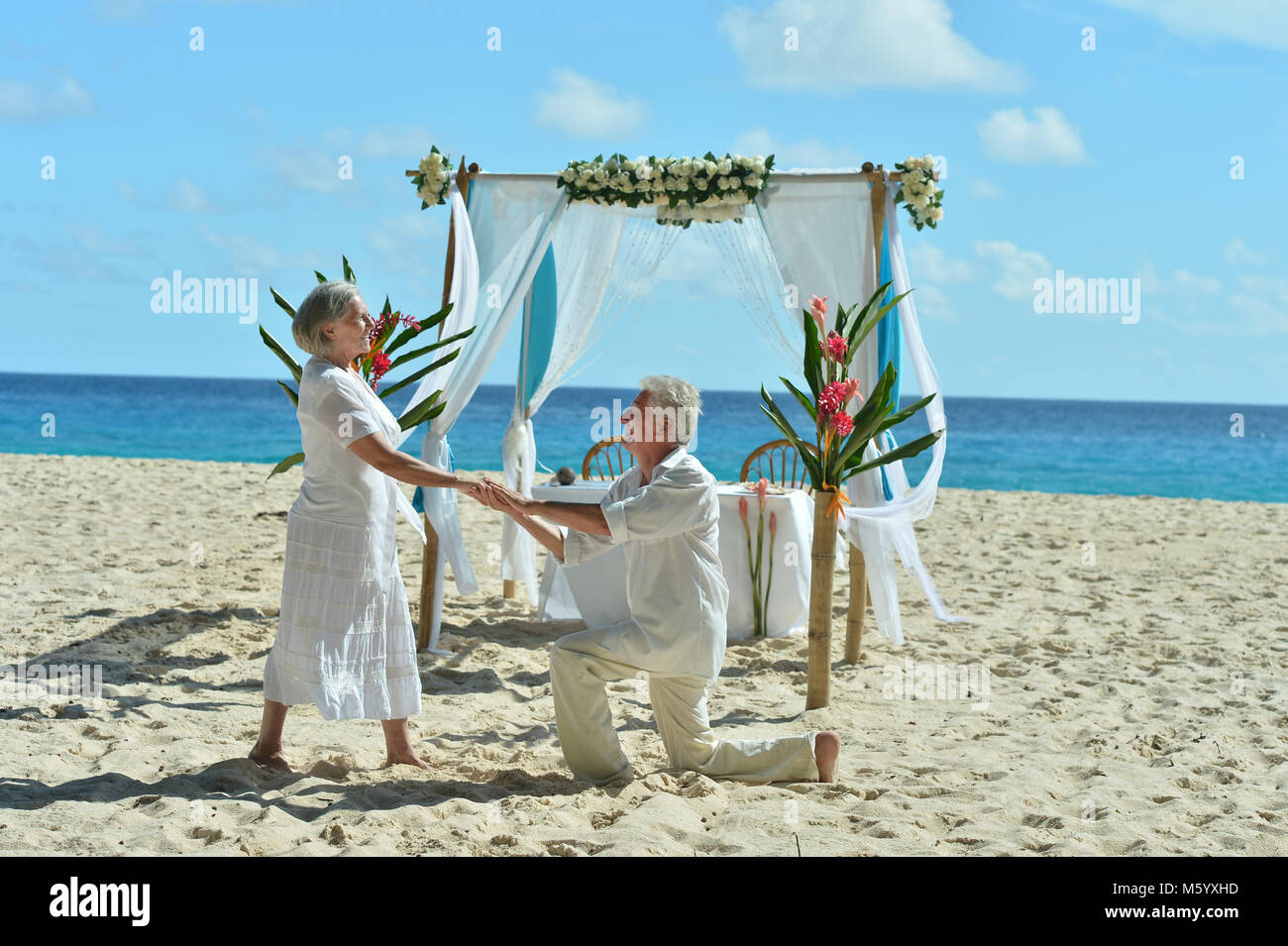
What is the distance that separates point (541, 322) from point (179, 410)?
32.8 metres

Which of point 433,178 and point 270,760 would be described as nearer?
point 270,760

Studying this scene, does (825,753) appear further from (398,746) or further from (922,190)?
(922,190)

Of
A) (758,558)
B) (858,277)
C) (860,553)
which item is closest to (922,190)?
(858,277)

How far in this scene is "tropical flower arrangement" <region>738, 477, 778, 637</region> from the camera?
5590 mm

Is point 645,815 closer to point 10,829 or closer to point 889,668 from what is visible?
point 10,829

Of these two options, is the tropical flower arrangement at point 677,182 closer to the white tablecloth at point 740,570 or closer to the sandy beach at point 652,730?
the white tablecloth at point 740,570

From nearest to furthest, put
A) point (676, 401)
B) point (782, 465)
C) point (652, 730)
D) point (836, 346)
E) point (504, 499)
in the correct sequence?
point (676, 401)
point (504, 499)
point (652, 730)
point (836, 346)
point (782, 465)

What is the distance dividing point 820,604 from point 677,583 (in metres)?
1.33

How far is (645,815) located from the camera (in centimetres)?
307

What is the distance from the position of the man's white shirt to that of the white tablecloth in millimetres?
2222

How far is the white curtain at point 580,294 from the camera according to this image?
624cm

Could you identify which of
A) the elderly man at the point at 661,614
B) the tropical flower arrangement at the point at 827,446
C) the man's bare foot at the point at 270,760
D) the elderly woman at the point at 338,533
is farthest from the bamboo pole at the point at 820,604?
the man's bare foot at the point at 270,760

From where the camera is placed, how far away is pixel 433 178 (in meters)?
5.75
